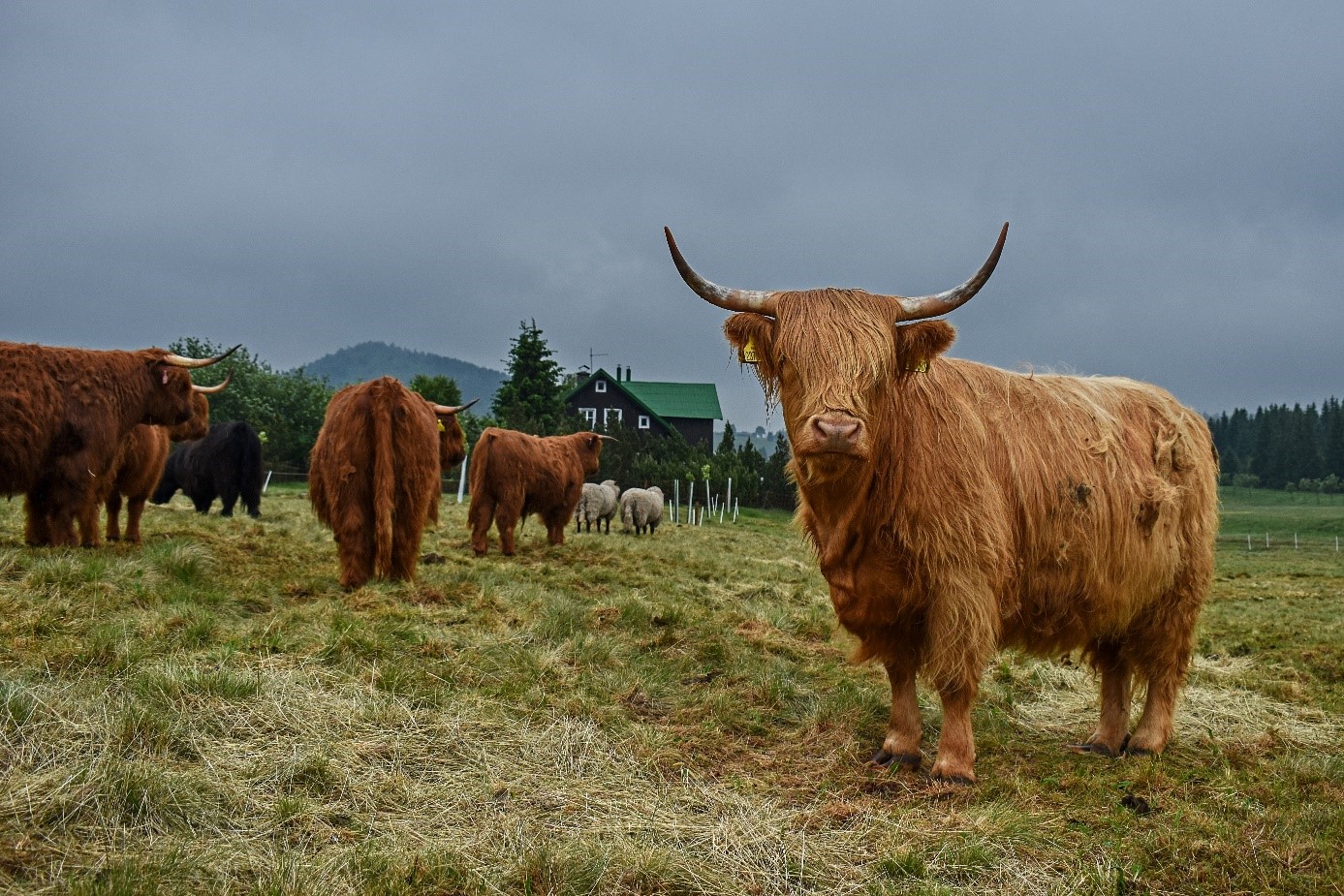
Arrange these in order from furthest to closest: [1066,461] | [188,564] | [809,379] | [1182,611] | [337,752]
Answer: [188,564] → [1182,611] → [1066,461] → [809,379] → [337,752]

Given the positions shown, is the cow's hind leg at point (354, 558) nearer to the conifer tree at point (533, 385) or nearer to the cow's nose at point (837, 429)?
the cow's nose at point (837, 429)

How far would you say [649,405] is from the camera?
57.0 metres

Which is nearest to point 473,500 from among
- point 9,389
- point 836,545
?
point 9,389

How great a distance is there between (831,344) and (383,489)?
4.90m

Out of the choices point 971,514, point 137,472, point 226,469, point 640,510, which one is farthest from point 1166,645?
point 640,510

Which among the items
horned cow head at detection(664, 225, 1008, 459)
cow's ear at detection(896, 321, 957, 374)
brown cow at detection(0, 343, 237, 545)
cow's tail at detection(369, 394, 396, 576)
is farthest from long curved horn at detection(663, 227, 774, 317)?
brown cow at detection(0, 343, 237, 545)

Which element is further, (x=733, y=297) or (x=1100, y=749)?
(x=1100, y=749)

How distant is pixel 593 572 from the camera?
1105 centimetres

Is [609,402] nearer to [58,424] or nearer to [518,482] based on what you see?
[518,482]

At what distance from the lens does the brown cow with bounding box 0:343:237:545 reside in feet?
25.2

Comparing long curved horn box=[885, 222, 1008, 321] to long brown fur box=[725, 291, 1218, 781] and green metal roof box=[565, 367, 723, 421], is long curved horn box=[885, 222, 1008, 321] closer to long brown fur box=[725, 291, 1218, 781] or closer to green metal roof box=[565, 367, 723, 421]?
long brown fur box=[725, 291, 1218, 781]

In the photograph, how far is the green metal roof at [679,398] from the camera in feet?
185

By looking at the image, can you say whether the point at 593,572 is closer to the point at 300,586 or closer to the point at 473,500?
the point at 473,500

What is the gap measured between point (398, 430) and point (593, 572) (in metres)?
3.71
